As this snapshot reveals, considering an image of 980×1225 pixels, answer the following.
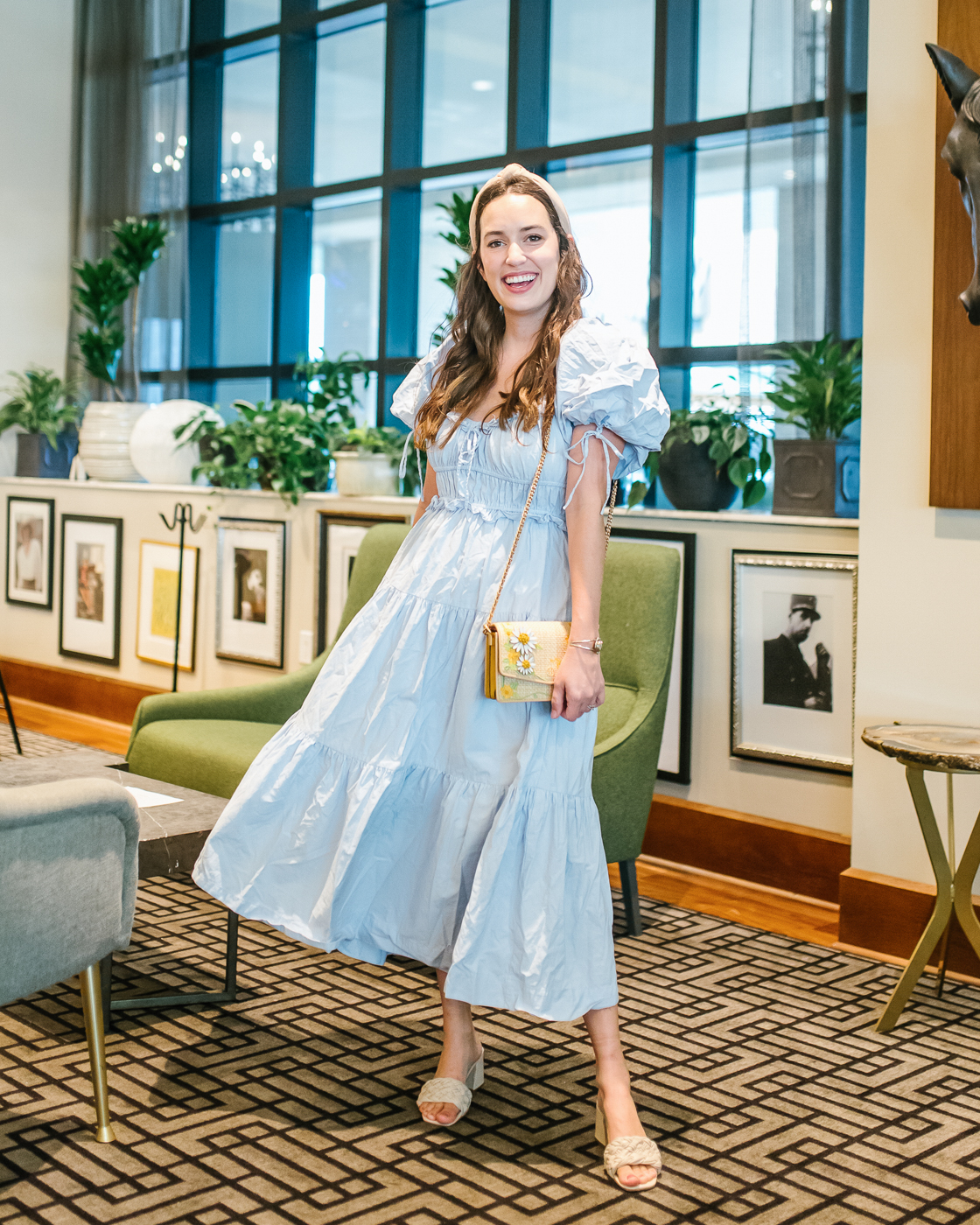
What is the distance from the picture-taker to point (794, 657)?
12.1ft

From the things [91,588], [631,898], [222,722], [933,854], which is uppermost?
[91,588]

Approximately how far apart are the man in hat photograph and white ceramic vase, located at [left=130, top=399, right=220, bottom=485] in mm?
3173

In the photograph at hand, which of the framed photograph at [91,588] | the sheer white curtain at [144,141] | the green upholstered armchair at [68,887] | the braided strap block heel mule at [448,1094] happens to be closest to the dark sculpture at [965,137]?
the braided strap block heel mule at [448,1094]

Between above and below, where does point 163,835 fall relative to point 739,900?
above

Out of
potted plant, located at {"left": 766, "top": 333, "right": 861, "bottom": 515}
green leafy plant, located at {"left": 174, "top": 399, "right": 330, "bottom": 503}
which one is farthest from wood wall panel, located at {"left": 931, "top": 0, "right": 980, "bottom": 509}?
green leafy plant, located at {"left": 174, "top": 399, "right": 330, "bottom": 503}

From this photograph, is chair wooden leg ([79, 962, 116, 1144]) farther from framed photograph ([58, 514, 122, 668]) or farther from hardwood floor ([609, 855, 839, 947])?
framed photograph ([58, 514, 122, 668])

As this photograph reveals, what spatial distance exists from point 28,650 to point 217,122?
2.90 metres

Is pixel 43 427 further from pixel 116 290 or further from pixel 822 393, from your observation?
pixel 822 393

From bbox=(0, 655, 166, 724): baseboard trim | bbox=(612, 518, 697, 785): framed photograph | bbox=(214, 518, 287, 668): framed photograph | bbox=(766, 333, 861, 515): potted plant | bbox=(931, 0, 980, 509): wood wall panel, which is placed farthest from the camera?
bbox=(0, 655, 166, 724): baseboard trim

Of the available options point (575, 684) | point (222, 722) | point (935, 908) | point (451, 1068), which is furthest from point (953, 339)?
point (222, 722)

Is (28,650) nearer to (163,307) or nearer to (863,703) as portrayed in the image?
(163,307)

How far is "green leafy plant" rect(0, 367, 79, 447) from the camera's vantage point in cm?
659

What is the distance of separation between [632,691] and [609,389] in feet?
4.79

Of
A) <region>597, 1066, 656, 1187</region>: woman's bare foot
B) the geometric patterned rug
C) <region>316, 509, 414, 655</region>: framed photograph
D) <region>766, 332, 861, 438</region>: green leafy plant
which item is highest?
<region>766, 332, 861, 438</region>: green leafy plant
